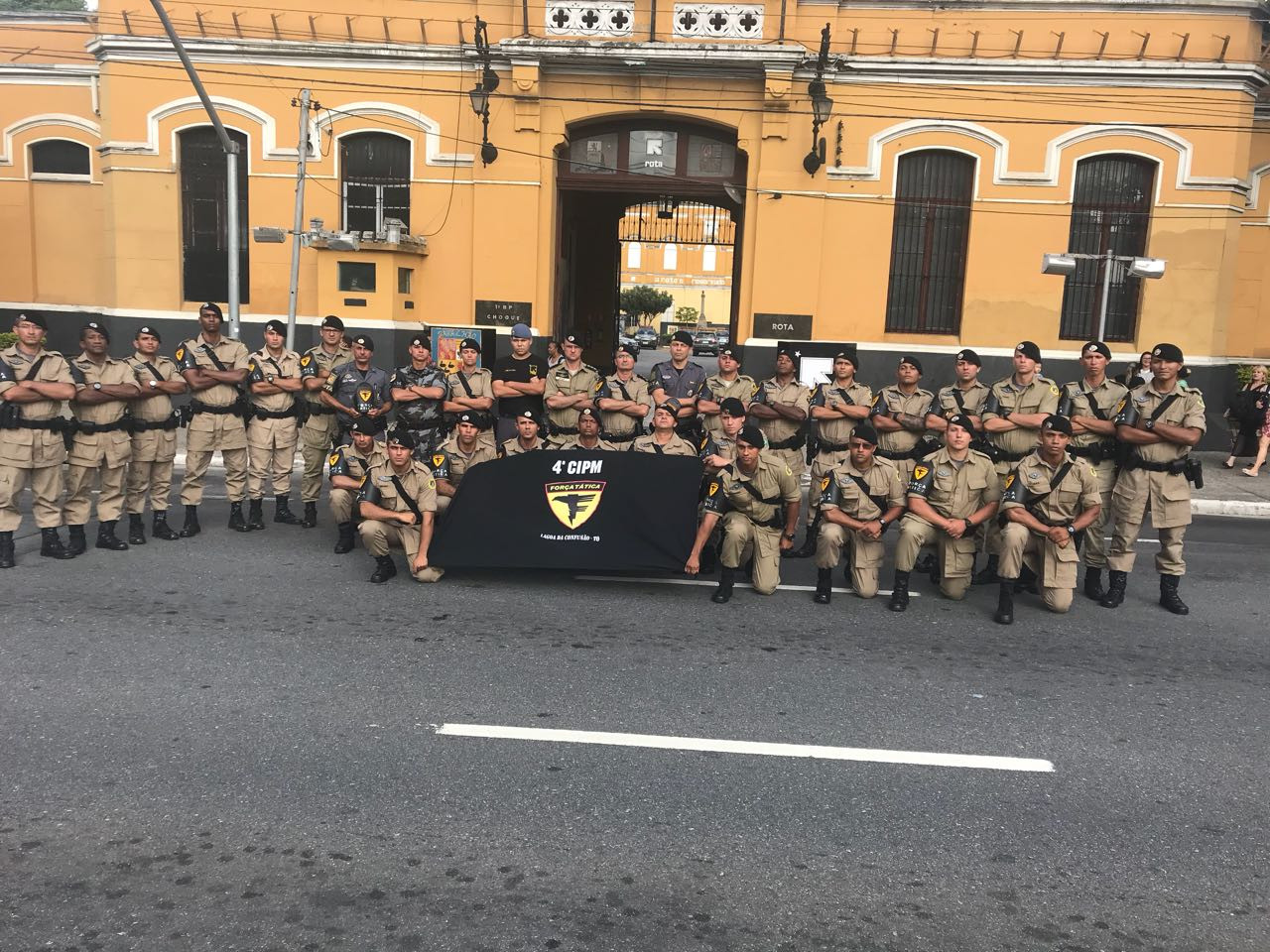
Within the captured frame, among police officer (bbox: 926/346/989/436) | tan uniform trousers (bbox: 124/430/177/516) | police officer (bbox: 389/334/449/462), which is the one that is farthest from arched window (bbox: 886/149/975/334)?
tan uniform trousers (bbox: 124/430/177/516)

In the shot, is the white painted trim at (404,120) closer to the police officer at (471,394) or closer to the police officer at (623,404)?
the police officer at (471,394)

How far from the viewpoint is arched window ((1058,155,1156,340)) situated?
16672 millimetres

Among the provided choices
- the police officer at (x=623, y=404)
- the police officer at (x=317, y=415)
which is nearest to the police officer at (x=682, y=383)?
the police officer at (x=623, y=404)

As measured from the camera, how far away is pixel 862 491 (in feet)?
25.9

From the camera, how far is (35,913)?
3.40 meters

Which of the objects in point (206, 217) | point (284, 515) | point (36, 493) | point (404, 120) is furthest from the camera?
point (206, 217)

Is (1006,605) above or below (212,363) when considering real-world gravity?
below

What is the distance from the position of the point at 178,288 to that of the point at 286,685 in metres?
14.5

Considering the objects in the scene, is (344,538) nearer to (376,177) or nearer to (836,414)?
(836,414)

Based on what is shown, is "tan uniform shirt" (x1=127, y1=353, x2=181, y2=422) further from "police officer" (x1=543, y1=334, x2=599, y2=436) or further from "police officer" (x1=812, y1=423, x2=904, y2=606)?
"police officer" (x1=812, y1=423, x2=904, y2=606)

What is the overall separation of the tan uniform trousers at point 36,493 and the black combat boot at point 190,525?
3.45 feet

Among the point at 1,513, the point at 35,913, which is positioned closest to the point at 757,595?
the point at 35,913

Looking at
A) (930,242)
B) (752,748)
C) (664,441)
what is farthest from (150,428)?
(930,242)

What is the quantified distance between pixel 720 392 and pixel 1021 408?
2828mm
